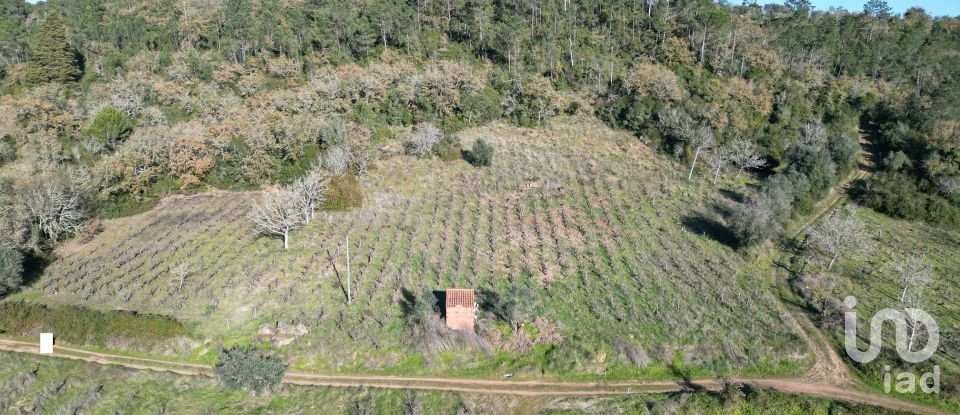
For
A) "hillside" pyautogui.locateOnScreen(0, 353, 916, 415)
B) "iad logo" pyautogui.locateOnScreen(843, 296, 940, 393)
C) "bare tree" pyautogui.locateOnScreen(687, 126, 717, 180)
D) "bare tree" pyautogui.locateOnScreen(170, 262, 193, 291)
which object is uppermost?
"bare tree" pyautogui.locateOnScreen(687, 126, 717, 180)

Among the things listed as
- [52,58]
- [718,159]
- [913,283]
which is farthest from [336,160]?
[52,58]

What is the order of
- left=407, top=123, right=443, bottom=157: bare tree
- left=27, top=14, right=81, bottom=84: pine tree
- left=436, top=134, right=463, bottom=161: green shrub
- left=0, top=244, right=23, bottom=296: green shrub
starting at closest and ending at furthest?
left=0, top=244, right=23, bottom=296: green shrub
left=407, top=123, right=443, bottom=157: bare tree
left=436, top=134, right=463, bottom=161: green shrub
left=27, top=14, right=81, bottom=84: pine tree

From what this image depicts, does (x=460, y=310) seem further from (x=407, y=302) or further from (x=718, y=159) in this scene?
(x=718, y=159)

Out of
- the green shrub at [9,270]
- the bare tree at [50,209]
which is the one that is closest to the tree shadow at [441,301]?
the green shrub at [9,270]

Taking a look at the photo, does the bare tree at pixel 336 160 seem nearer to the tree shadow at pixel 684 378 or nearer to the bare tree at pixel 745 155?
the tree shadow at pixel 684 378

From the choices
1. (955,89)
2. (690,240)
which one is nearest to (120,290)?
(690,240)

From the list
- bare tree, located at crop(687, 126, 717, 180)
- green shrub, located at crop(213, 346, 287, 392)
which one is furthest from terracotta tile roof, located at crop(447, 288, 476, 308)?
bare tree, located at crop(687, 126, 717, 180)

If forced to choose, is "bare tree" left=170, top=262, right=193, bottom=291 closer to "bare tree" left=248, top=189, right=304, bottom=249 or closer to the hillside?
"bare tree" left=248, top=189, right=304, bottom=249
